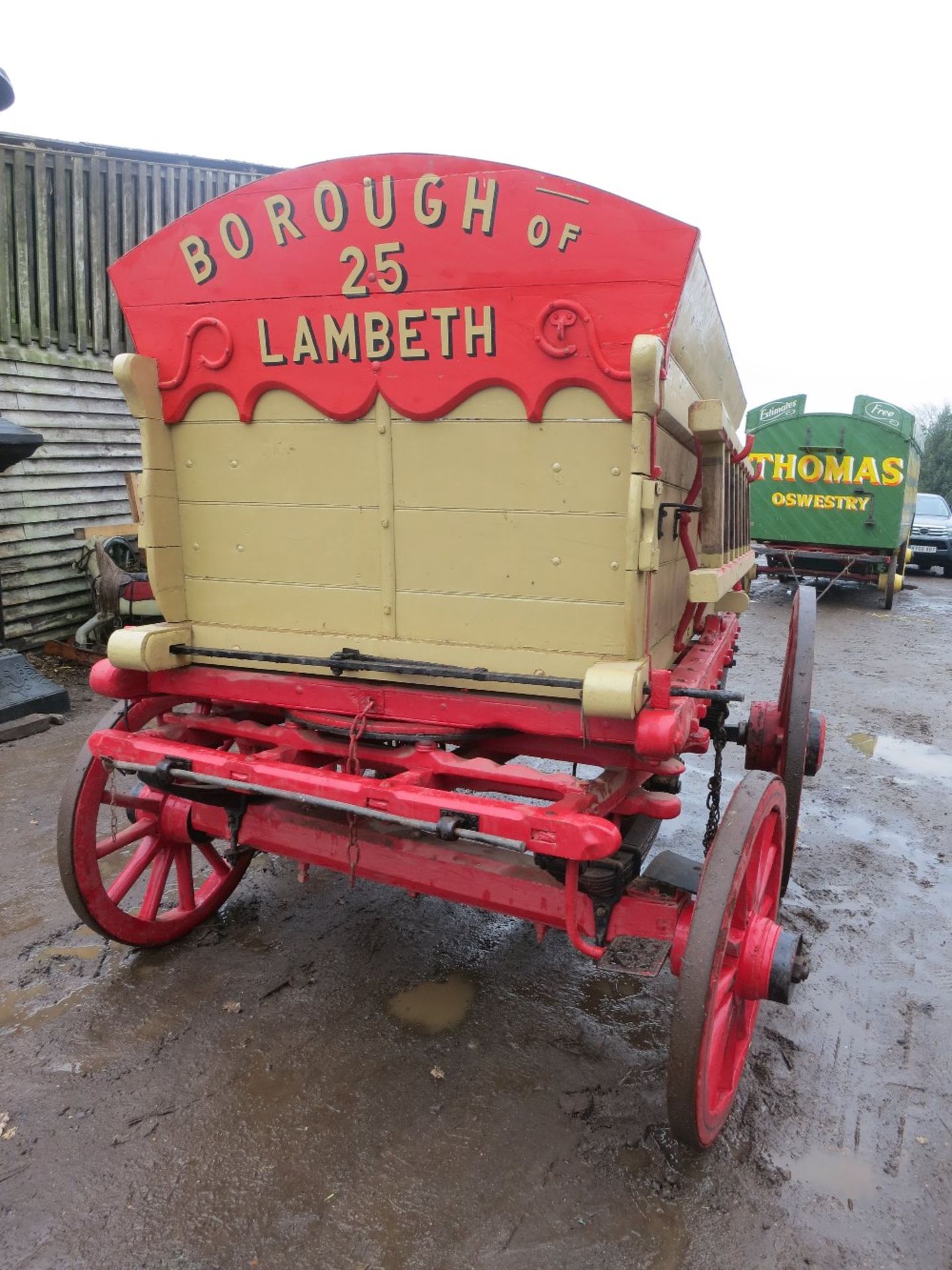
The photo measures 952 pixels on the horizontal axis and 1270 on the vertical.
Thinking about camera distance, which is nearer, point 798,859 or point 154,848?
point 154,848

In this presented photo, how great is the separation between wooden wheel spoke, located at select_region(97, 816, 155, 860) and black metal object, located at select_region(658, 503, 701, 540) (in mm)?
2289

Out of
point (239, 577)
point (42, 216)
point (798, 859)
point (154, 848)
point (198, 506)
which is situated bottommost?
point (798, 859)

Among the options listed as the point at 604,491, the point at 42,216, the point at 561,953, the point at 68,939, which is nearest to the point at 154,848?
the point at 68,939

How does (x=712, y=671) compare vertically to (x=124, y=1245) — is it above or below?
above

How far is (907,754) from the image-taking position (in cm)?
627

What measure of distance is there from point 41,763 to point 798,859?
4.86 meters

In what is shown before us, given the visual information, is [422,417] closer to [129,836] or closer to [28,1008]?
[129,836]

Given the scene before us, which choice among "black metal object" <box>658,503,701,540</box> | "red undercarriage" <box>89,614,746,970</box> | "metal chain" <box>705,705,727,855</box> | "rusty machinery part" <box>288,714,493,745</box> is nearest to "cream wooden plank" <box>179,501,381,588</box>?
"red undercarriage" <box>89,614,746,970</box>

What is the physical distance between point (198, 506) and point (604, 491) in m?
1.51

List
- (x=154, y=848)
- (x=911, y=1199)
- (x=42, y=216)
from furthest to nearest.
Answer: (x=42, y=216) < (x=154, y=848) < (x=911, y=1199)

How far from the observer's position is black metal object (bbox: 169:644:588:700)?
2611 mm

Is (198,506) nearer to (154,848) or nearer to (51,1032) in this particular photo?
(154,848)

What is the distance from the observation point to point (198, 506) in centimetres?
305

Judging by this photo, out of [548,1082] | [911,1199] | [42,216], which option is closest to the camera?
[911,1199]
